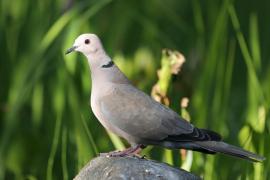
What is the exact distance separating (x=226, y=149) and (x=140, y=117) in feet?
1.00

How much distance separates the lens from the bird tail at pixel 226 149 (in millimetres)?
3154

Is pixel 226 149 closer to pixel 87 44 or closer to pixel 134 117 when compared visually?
pixel 134 117

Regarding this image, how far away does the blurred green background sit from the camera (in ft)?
13.1

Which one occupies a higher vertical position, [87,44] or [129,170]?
[87,44]

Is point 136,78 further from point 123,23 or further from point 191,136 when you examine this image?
point 191,136

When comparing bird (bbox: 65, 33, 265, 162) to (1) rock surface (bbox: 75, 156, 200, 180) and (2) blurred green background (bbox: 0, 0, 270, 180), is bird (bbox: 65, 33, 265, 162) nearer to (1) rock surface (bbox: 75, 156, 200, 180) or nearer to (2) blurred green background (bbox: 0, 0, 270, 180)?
(1) rock surface (bbox: 75, 156, 200, 180)

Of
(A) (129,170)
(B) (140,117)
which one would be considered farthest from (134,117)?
(A) (129,170)

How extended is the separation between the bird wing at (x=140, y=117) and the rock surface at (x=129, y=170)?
101 millimetres

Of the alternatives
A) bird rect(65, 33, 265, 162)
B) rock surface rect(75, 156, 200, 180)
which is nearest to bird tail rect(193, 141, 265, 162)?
bird rect(65, 33, 265, 162)

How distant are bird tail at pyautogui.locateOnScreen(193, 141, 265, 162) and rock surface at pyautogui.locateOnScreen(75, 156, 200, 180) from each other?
0.13 m

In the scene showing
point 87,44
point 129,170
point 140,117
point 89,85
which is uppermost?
point 89,85

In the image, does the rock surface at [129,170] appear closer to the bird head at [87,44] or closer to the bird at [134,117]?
the bird at [134,117]

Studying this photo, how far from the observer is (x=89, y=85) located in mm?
4316

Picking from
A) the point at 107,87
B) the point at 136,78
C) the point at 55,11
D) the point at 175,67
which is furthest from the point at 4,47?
the point at 107,87
